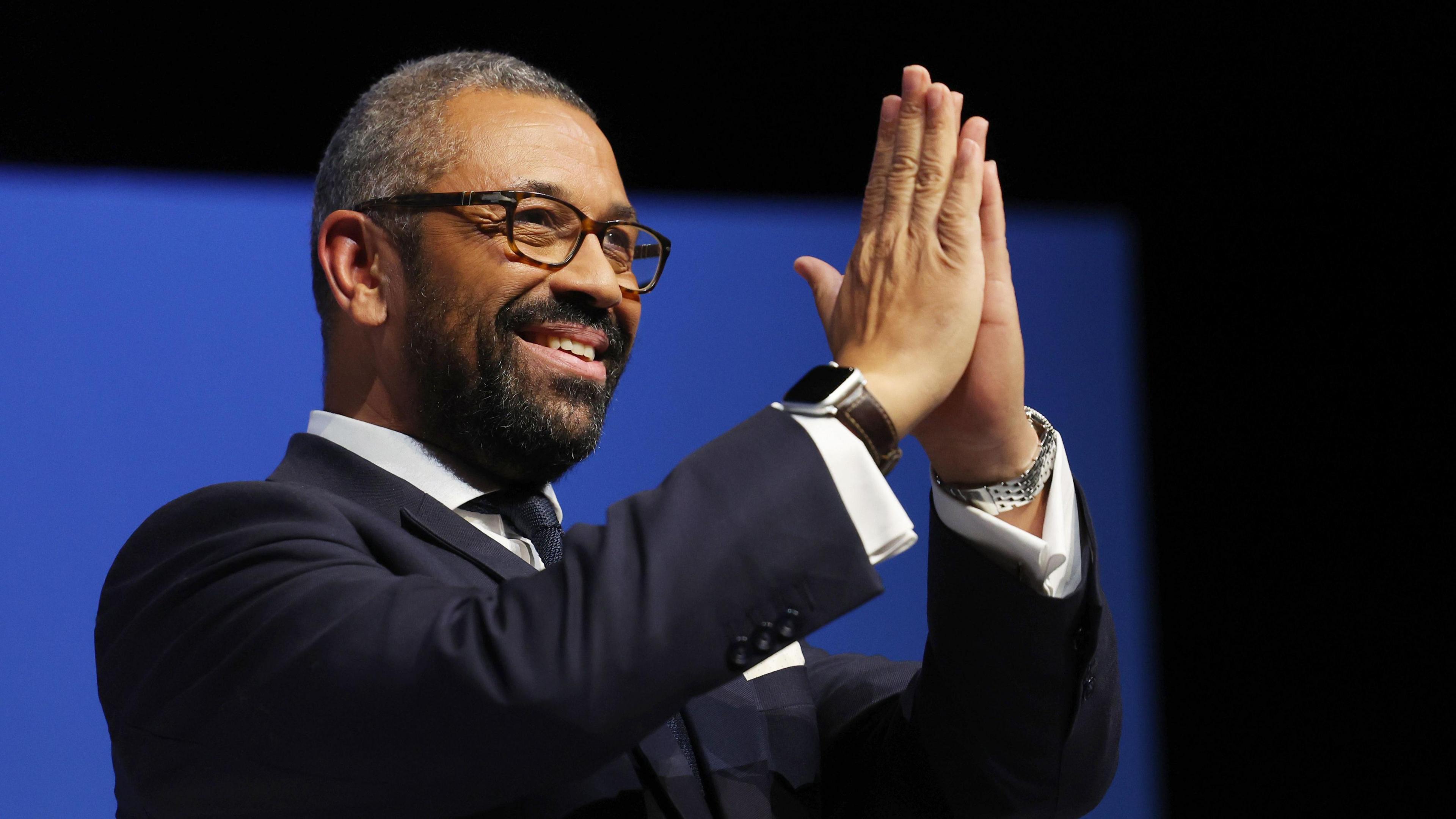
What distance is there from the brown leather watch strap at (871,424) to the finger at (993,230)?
0.28 meters

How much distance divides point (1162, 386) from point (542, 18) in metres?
1.57

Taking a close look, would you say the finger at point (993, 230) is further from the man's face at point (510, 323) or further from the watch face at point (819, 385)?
the man's face at point (510, 323)

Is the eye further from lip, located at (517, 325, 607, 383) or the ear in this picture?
the ear

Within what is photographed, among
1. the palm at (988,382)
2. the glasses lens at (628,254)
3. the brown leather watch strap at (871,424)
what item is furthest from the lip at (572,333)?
the brown leather watch strap at (871,424)

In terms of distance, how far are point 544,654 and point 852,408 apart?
301 millimetres

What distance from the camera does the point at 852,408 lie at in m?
0.96

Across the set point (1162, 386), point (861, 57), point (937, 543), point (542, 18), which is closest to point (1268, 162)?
point (1162, 386)

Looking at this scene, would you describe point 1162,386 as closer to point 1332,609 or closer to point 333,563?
point 1332,609

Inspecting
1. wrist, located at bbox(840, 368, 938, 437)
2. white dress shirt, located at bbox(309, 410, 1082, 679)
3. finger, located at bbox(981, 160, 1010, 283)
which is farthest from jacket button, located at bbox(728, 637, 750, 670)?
finger, located at bbox(981, 160, 1010, 283)

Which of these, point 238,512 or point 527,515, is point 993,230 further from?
point 238,512

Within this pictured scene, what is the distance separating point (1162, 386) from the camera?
9.08 ft

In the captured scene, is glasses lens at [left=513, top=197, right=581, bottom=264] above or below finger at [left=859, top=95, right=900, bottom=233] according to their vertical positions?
below

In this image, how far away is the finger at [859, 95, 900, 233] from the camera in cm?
111

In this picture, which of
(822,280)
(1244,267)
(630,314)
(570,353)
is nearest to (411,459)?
(570,353)
